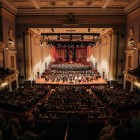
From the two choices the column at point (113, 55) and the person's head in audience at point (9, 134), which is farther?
the column at point (113, 55)

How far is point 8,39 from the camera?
47.6 feet

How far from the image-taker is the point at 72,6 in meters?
15.0

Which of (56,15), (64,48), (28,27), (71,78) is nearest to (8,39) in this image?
(28,27)

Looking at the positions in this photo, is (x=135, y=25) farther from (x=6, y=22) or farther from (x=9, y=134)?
(x=9, y=134)

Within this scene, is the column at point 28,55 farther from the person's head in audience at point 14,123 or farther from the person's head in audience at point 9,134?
the person's head in audience at point 9,134

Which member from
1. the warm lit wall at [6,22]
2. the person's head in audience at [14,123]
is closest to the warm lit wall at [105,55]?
the warm lit wall at [6,22]

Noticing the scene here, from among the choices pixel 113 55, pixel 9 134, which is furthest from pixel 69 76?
pixel 9 134

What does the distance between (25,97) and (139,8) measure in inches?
413

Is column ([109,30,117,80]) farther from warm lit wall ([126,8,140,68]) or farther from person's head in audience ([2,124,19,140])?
person's head in audience ([2,124,19,140])

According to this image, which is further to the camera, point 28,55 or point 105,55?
point 105,55

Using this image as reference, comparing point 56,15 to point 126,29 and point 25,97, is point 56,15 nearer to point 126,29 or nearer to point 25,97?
point 126,29

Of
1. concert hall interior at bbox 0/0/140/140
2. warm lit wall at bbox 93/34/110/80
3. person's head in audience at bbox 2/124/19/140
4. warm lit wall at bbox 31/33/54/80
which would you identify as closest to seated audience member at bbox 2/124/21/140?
person's head in audience at bbox 2/124/19/140

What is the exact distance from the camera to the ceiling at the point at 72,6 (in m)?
13.7

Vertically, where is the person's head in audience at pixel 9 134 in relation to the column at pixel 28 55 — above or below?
below
